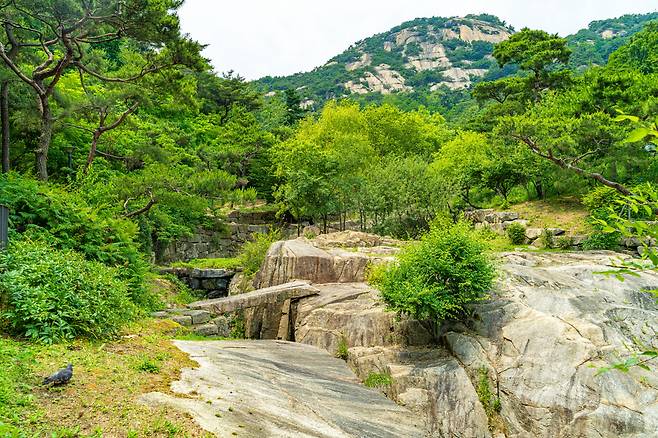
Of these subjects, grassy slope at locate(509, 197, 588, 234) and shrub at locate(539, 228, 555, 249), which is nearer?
shrub at locate(539, 228, 555, 249)

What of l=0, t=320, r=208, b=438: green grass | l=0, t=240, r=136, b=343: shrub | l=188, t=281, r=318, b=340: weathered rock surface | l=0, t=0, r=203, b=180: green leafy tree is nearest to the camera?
l=0, t=320, r=208, b=438: green grass

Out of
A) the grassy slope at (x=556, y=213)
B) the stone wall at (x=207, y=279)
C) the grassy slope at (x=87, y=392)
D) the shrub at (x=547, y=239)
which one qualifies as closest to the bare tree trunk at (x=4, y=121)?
the stone wall at (x=207, y=279)

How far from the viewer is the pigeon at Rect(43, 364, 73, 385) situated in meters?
4.23

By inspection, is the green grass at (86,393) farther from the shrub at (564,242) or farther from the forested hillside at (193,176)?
the shrub at (564,242)

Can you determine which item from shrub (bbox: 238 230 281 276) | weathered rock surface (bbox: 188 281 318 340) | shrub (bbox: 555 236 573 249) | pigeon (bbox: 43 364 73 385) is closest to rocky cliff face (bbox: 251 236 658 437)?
weathered rock surface (bbox: 188 281 318 340)

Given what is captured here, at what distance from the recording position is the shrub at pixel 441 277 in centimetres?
911

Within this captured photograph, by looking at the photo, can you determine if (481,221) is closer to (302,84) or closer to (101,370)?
(101,370)

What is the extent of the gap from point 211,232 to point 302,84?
8314 centimetres

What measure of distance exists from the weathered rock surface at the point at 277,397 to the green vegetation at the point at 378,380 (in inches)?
14.2

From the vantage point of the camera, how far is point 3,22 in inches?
500

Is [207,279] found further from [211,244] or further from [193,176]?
[211,244]

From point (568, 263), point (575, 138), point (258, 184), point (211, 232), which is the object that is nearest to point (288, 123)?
point (258, 184)

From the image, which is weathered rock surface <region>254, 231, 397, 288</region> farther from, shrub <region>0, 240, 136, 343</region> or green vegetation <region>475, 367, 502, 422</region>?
shrub <region>0, 240, 136, 343</region>

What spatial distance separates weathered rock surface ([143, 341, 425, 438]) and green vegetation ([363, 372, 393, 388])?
36 centimetres
